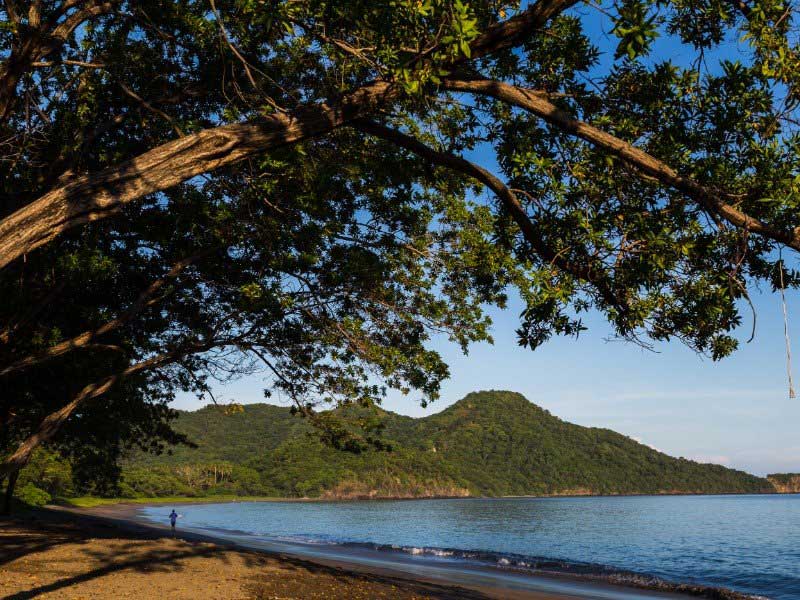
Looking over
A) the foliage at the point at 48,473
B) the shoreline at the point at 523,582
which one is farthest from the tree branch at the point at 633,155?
the foliage at the point at 48,473

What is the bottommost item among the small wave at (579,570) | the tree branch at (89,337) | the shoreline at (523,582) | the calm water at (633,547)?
the calm water at (633,547)

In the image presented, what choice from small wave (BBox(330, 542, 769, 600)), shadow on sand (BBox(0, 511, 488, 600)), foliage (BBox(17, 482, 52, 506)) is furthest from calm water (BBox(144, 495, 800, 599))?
shadow on sand (BBox(0, 511, 488, 600))

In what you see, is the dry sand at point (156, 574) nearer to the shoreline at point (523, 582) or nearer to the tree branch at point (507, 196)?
the shoreline at point (523, 582)


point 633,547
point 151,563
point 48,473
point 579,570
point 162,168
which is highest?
point 162,168

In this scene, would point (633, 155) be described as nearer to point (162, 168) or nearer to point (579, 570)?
point (162, 168)

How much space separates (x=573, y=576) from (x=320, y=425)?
60.5 ft

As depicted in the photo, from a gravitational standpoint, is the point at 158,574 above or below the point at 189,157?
below

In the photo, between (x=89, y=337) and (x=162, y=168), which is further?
(x=89, y=337)

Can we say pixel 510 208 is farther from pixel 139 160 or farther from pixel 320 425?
pixel 320 425

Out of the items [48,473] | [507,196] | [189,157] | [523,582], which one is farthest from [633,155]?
[48,473]

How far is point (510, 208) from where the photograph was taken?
5.96 metres

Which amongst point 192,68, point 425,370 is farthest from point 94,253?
point 425,370

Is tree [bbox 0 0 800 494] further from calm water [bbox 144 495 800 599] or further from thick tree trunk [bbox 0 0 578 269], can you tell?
calm water [bbox 144 495 800 599]

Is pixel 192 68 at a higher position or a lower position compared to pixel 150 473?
higher
